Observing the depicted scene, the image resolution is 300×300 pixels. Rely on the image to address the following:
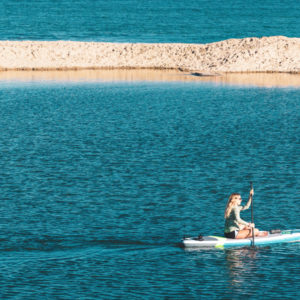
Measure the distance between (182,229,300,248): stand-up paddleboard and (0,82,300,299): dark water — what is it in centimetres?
42

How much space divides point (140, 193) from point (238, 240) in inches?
414

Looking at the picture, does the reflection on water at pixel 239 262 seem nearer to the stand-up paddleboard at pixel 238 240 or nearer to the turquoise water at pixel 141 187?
the turquoise water at pixel 141 187

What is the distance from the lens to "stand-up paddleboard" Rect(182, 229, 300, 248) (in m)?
38.5

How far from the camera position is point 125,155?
5934cm

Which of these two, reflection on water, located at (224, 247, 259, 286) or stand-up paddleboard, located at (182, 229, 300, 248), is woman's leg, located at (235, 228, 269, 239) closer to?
stand-up paddleboard, located at (182, 229, 300, 248)

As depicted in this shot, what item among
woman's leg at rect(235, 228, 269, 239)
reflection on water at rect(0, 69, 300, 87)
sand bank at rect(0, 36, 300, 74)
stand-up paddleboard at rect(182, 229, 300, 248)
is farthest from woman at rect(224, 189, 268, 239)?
sand bank at rect(0, 36, 300, 74)

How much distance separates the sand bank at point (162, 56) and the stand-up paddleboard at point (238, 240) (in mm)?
70563

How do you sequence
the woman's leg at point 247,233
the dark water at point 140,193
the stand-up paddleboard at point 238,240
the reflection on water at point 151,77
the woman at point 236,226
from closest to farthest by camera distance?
the dark water at point 140,193, the stand-up paddleboard at point 238,240, the woman at point 236,226, the woman's leg at point 247,233, the reflection on water at point 151,77

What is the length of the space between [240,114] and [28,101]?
22.9 meters

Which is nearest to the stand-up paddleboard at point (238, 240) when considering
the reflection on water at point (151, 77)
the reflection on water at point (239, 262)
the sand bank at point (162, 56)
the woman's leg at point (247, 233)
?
the woman's leg at point (247, 233)

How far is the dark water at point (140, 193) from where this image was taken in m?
35.3

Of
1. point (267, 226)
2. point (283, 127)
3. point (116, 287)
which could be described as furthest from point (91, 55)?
point (116, 287)

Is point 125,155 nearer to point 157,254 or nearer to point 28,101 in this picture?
point 157,254

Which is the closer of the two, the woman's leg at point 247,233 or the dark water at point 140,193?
the dark water at point 140,193
